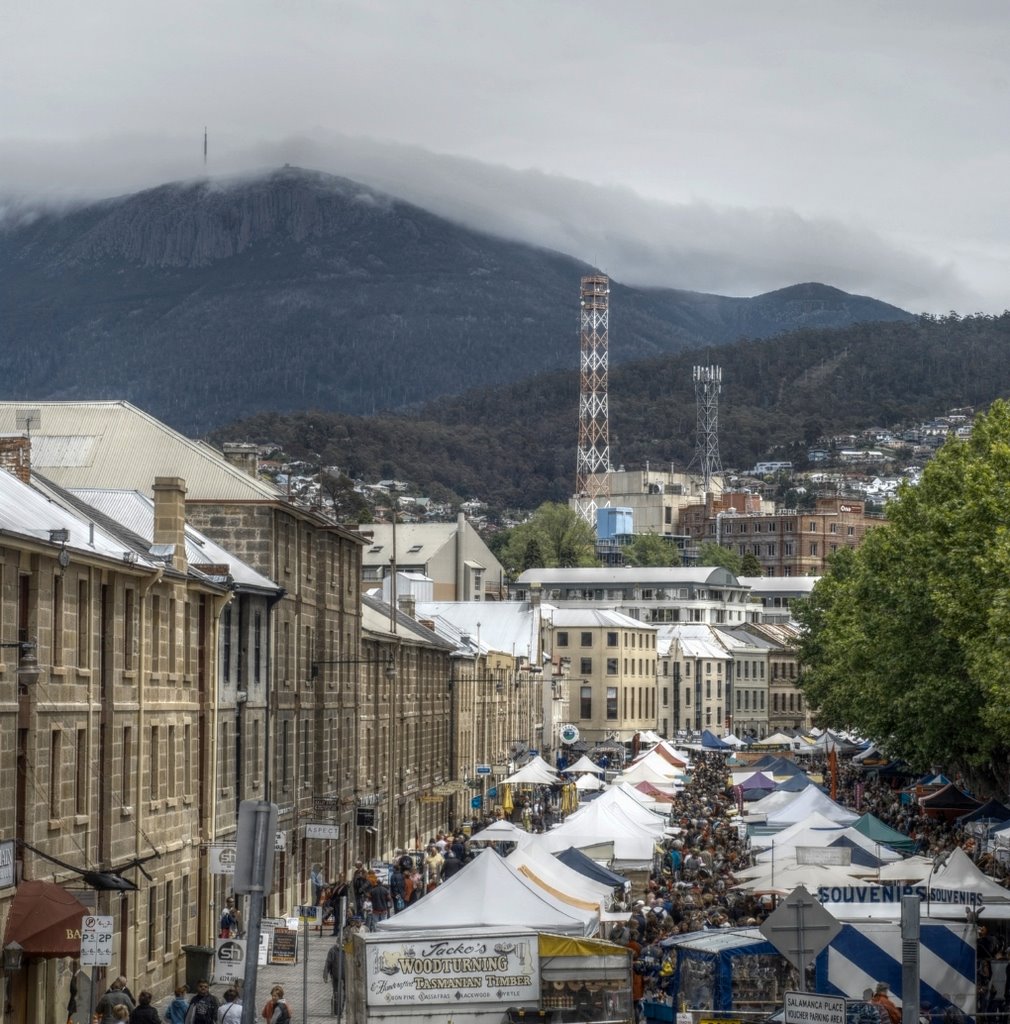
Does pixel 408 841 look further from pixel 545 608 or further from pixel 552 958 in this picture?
pixel 545 608

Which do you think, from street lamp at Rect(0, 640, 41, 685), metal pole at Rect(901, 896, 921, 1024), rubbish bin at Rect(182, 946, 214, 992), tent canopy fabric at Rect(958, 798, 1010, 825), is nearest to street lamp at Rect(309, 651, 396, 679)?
rubbish bin at Rect(182, 946, 214, 992)

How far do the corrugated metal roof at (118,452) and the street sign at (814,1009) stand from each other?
99.3ft

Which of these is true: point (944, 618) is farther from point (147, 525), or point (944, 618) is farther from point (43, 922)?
point (43, 922)

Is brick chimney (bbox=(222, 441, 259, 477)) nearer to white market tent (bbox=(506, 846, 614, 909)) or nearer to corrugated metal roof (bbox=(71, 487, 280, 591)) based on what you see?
corrugated metal roof (bbox=(71, 487, 280, 591))

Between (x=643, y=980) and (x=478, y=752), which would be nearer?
(x=643, y=980)

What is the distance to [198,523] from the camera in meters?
49.5

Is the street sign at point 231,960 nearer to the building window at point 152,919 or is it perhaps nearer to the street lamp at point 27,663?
the street lamp at point 27,663

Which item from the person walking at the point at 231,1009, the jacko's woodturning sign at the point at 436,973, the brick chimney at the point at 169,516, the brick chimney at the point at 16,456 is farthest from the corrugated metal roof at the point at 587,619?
the jacko's woodturning sign at the point at 436,973

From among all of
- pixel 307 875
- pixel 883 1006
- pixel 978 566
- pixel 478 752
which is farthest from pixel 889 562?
pixel 883 1006

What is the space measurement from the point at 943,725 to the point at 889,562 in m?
11.6

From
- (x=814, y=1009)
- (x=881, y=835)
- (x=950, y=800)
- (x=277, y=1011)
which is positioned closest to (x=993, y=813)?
(x=881, y=835)

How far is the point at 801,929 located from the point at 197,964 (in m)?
19.6

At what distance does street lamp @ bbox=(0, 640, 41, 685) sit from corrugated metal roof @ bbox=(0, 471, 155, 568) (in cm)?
156

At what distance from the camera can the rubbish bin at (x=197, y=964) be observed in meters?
37.9
